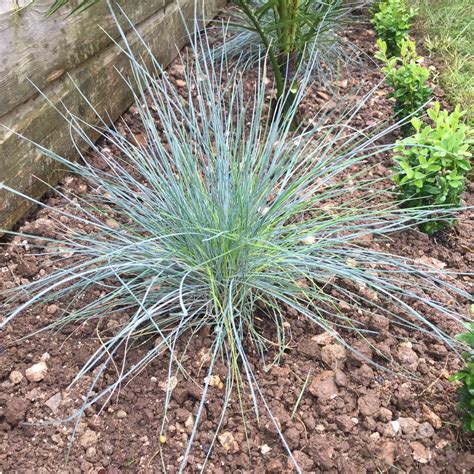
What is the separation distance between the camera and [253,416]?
48.7 inches

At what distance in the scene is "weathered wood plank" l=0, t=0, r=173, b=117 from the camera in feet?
4.86

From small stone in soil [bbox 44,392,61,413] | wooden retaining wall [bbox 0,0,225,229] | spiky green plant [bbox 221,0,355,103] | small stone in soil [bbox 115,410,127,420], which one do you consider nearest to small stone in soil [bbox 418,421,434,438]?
small stone in soil [bbox 115,410,127,420]

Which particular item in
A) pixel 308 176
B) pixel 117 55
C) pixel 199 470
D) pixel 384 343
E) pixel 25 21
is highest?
pixel 25 21

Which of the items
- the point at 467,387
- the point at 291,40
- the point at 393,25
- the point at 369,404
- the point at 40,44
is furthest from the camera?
the point at 393,25

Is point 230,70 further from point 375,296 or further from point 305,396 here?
point 305,396

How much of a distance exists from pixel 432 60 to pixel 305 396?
2372mm

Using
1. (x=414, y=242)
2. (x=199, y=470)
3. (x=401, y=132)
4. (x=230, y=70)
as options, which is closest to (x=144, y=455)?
(x=199, y=470)

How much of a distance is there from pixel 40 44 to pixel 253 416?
1.22 m

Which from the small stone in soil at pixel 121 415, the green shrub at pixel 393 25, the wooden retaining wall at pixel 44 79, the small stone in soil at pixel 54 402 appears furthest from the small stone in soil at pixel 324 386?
the green shrub at pixel 393 25

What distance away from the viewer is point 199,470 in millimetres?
1146

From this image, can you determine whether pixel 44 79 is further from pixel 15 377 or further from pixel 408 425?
pixel 408 425

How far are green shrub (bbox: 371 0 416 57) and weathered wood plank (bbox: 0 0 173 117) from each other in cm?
158

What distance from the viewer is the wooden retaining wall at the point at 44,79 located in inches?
59.7

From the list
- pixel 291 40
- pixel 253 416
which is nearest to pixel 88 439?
pixel 253 416
